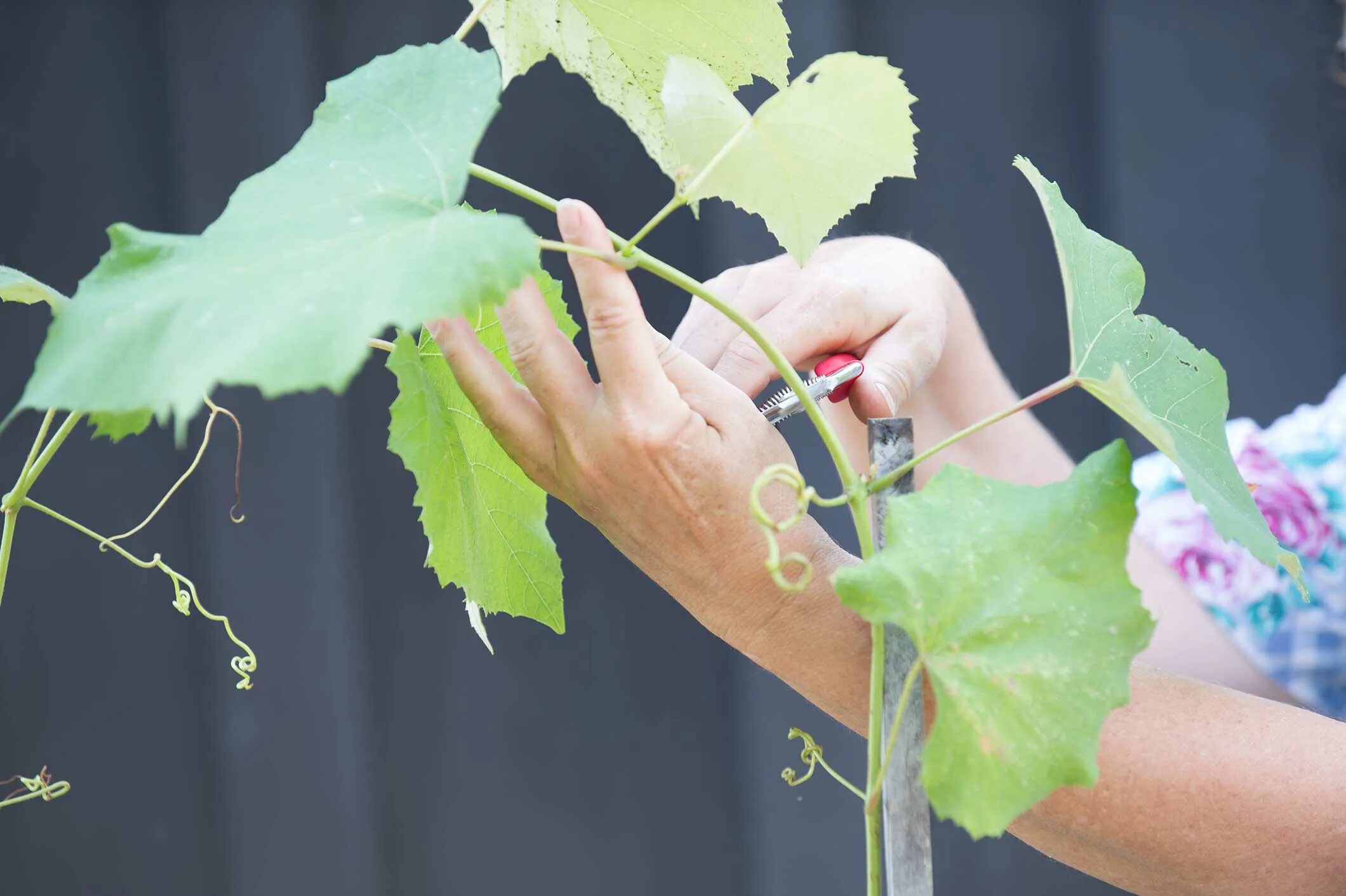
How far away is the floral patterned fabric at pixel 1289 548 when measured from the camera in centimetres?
107

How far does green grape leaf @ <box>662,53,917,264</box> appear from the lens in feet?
0.90

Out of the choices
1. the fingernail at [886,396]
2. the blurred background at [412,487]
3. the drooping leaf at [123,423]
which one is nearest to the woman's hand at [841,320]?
the fingernail at [886,396]

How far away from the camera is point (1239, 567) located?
3.73 ft

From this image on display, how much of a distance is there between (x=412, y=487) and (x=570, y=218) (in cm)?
93

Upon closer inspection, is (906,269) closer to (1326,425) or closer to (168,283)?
(168,283)

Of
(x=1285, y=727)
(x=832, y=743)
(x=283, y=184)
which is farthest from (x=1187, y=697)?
(x=832, y=743)

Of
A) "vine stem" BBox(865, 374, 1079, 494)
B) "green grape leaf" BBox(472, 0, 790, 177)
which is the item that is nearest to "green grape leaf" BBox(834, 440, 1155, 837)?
"vine stem" BBox(865, 374, 1079, 494)

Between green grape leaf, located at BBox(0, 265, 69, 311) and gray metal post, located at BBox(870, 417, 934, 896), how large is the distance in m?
0.21

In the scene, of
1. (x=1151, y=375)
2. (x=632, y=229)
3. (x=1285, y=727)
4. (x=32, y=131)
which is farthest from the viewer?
(x=632, y=229)

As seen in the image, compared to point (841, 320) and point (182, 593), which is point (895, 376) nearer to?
point (841, 320)

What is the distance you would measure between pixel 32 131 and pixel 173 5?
17 cm

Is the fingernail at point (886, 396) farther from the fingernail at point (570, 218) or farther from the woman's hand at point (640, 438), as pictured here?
the fingernail at point (570, 218)

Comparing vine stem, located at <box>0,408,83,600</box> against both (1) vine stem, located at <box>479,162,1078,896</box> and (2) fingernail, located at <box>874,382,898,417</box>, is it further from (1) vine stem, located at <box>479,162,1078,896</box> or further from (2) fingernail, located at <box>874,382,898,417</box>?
(2) fingernail, located at <box>874,382,898,417</box>

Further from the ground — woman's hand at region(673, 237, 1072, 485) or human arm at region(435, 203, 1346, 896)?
woman's hand at region(673, 237, 1072, 485)
